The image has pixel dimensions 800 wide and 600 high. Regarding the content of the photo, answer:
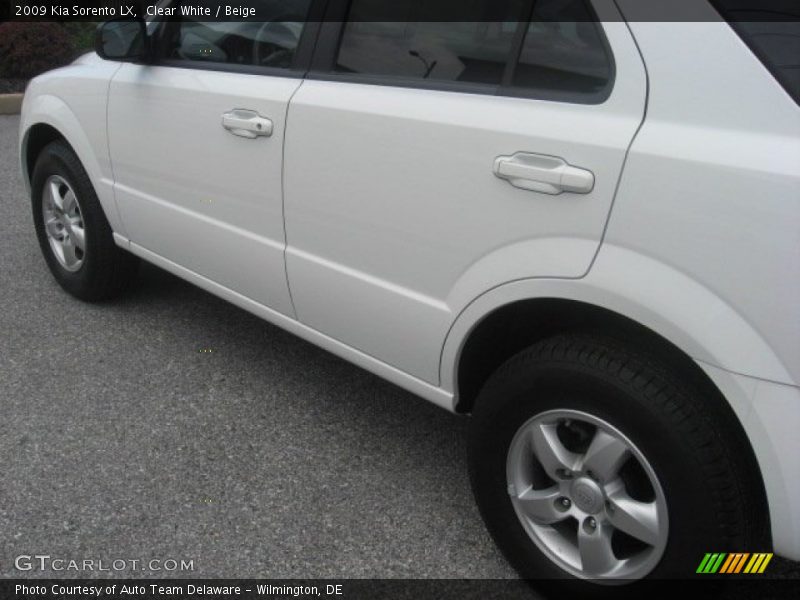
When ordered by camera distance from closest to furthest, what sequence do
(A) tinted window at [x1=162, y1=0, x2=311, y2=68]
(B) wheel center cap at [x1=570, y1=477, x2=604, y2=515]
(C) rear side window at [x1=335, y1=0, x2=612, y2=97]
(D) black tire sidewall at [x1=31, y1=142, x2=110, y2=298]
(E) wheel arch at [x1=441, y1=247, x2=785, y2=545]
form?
1. (E) wheel arch at [x1=441, y1=247, x2=785, y2=545]
2. (C) rear side window at [x1=335, y1=0, x2=612, y2=97]
3. (B) wheel center cap at [x1=570, y1=477, x2=604, y2=515]
4. (A) tinted window at [x1=162, y1=0, x2=311, y2=68]
5. (D) black tire sidewall at [x1=31, y1=142, x2=110, y2=298]

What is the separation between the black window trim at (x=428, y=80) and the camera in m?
1.78

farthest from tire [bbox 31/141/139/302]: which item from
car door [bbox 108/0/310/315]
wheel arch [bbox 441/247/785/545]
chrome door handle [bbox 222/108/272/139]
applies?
wheel arch [bbox 441/247/785/545]

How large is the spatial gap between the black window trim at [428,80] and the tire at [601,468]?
1.89 ft

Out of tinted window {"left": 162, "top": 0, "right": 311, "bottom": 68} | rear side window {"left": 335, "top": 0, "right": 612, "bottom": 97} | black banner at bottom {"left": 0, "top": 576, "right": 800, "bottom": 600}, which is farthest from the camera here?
tinted window {"left": 162, "top": 0, "right": 311, "bottom": 68}

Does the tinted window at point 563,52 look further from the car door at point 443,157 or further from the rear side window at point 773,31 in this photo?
the rear side window at point 773,31

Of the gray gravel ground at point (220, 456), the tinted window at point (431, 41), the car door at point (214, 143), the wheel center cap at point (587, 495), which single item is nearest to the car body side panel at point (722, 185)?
the tinted window at point (431, 41)

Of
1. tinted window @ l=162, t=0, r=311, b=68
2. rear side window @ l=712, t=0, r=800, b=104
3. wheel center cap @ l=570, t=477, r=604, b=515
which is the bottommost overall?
wheel center cap @ l=570, t=477, r=604, b=515

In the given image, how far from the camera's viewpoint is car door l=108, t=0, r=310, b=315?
2.59 meters

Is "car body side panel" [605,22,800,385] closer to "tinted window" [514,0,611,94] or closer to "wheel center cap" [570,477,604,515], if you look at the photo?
"tinted window" [514,0,611,94]

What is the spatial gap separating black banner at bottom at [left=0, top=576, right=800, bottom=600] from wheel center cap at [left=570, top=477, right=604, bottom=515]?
0.34 meters

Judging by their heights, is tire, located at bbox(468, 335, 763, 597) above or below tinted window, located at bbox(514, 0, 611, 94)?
below

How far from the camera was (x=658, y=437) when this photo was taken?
5.69 ft

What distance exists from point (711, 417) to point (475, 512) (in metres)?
1.05

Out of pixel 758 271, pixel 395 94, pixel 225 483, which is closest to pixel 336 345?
pixel 225 483
